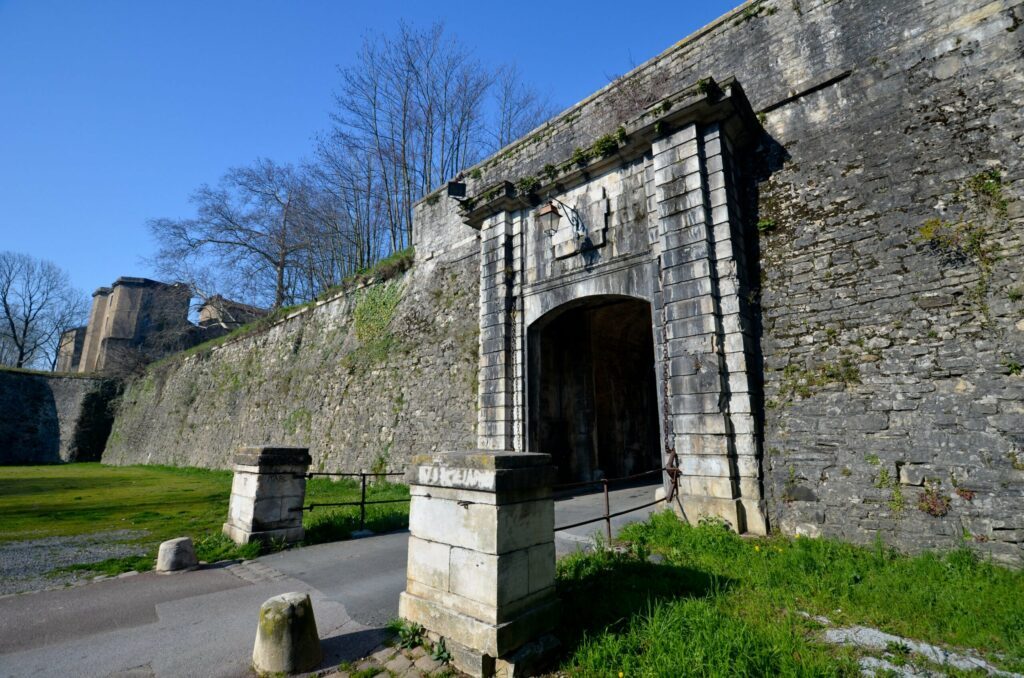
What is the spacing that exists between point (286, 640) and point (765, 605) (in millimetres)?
3390

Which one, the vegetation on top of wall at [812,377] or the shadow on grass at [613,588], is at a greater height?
the vegetation on top of wall at [812,377]

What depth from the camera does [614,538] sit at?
5.62m

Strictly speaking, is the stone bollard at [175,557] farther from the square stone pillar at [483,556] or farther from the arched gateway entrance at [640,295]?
the arched gateway entrance at [640,295]

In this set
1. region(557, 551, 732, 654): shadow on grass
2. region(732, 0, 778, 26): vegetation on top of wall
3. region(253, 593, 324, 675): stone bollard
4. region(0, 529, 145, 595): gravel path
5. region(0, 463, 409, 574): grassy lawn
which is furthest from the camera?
region(732, 0, 778, 26): vegetation on top of wall

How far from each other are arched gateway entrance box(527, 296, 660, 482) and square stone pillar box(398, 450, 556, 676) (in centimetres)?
529

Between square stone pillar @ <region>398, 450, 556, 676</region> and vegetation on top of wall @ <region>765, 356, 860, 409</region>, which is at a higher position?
vegetation on top of wall @ <region>765, 356, 860, 409</region>

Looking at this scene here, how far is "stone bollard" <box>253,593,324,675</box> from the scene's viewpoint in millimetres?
2979

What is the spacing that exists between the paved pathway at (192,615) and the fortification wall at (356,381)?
560 centimetres

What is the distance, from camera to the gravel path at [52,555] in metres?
4.88

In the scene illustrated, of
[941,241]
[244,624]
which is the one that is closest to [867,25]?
[941,241]

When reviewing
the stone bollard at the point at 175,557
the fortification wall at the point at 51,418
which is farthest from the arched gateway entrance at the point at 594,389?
the fortification wall at the point at 51,418

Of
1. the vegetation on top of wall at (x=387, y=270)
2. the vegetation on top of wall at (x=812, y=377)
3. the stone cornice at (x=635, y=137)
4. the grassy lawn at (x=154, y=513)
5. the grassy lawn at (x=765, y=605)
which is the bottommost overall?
the grassy lawn at (x=154, y=513)

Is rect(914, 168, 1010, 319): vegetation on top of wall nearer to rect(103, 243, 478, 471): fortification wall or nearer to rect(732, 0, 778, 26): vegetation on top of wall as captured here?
rect(732, 0, 778, 26): vegetation on top of wall

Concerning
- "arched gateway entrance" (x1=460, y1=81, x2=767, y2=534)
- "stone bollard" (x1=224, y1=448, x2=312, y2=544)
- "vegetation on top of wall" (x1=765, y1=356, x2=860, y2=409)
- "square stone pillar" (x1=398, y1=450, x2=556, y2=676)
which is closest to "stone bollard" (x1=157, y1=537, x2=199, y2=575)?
"stone bollard" (x1=224, y1=448, x2=312, y2=544)
